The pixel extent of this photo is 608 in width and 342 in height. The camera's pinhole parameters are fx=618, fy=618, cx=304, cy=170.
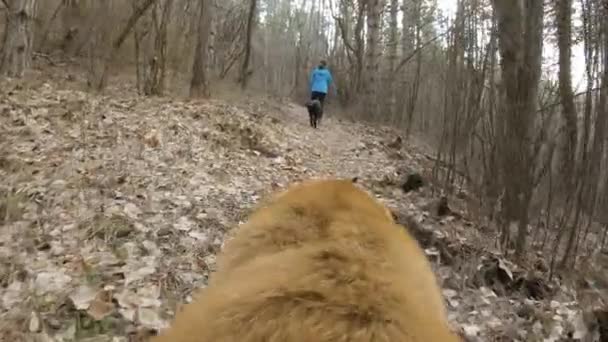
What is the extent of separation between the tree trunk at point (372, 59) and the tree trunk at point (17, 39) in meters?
11.4

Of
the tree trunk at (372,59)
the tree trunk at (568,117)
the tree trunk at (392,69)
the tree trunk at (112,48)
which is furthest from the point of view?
the tree trunk at (392,69)

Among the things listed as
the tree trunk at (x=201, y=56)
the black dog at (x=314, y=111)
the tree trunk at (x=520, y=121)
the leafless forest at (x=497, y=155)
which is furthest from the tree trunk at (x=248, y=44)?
the tree trunk at (x=520, y=121)

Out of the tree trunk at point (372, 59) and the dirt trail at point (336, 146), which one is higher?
the tree trunk at point (372, 59)

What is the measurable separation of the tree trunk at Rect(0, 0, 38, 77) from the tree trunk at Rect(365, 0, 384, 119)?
37.4 feet

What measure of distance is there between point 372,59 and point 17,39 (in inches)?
465

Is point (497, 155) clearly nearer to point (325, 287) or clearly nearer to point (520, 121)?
point (520, 121)

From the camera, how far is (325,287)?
4.70 feet

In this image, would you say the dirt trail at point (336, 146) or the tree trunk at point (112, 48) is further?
the tree trunk at point (112, 48)

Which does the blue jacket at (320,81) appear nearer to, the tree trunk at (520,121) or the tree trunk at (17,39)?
the tree trunk at (17,39)

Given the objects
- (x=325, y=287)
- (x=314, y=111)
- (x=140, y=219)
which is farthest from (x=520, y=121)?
(x=314, y=111)

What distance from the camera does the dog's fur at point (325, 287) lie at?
53.1 inches

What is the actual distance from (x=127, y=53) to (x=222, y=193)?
10476 mm

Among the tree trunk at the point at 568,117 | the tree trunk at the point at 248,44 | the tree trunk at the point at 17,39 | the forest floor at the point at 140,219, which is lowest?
the forest floor at the point at 140,219

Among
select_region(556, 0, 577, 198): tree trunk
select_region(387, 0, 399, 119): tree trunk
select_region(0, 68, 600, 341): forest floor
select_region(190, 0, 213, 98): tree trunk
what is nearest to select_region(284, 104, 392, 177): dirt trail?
select_region(0, 68, 600, 341): forest floor
